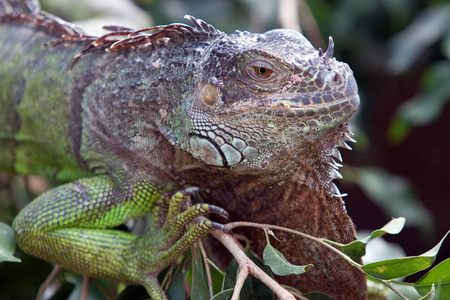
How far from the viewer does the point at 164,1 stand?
4984mm

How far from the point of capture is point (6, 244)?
2.35m

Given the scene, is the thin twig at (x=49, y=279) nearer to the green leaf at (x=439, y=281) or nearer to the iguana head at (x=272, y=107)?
the iguana head at (x=272, y=107)

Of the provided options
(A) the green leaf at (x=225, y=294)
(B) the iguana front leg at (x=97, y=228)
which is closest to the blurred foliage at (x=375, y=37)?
(B) the iguana front leg at (x=97, y=228)

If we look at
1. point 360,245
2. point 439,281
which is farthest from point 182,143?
point 439,281

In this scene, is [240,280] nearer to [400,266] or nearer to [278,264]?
[278,264]

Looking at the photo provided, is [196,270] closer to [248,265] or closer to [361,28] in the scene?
[248,265]

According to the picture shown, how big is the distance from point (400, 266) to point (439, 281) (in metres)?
0.15

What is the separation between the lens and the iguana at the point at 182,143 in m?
2.06

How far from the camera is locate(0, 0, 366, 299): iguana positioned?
2062mm

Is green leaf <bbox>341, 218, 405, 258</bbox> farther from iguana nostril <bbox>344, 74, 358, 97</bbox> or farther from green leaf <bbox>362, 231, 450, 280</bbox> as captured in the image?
iguana nostril <bbox>344, 74, 358, 97</bbox>

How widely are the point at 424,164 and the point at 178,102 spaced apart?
628 cm

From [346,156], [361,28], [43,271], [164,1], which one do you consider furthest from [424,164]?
[43,271]

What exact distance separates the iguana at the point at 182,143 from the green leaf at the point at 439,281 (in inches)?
18.0

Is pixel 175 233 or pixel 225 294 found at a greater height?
pixel 175 233
